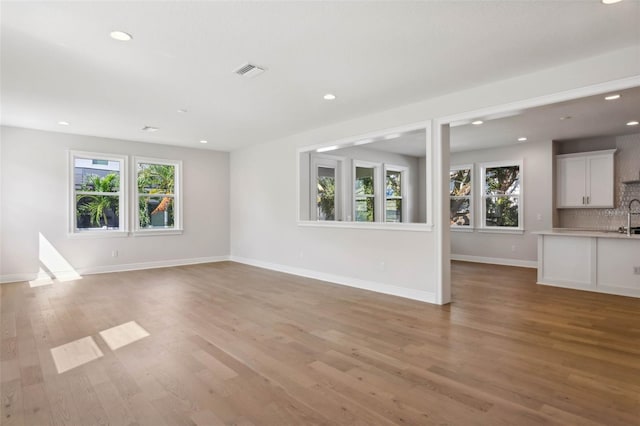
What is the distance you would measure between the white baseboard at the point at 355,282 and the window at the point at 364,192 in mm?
2140

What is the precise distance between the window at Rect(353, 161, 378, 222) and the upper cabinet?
3852 millimetres

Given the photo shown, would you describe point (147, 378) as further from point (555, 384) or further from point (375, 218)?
point (375, 218)

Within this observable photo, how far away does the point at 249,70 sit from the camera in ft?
11.9

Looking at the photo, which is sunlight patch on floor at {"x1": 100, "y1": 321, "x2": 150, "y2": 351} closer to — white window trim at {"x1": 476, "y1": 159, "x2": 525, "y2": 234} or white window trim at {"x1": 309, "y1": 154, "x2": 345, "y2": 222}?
white window trim at {"x1": 309, "y1": 154, "x2": 345, "y2": 222}

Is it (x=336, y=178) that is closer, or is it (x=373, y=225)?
(x=373, y=225)

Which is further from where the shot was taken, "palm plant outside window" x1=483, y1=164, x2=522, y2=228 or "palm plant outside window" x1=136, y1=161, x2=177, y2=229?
"palm plant outside window" x1=483, y1=164, x2=522, y2=228

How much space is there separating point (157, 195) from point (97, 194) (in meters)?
1.11

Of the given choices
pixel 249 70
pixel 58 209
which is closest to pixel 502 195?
pixel 249 70

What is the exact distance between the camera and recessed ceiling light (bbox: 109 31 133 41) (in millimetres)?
2850

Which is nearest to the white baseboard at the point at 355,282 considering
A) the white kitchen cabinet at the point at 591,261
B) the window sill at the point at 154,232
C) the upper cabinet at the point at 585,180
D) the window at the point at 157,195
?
the window sill at the point at 154,232

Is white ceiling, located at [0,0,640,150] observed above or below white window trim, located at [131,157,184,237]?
above

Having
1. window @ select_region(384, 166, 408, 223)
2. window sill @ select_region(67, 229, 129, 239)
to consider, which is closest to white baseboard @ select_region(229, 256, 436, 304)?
window sill @ select_region(67, 229, 129, 239)

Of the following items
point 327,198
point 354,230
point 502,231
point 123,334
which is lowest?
point 123,334

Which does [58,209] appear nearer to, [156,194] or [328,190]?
[156,194]
